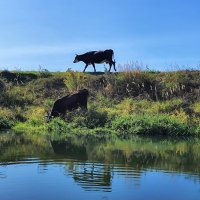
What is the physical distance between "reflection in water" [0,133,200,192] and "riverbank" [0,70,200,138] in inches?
86.8

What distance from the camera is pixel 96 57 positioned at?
3538 centimetres

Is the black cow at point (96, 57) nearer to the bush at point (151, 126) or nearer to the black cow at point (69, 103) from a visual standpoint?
the black cow at point (69, 103)

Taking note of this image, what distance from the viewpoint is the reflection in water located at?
12.6m

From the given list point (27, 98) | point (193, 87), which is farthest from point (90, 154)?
point (193, 87)

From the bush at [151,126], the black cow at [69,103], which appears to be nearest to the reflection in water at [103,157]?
the bush at [151,126]

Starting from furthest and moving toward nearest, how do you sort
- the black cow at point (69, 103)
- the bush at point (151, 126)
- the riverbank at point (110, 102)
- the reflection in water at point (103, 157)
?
1. the black cow at point (69, 103)
2. the riverbank at point (110, 102)
3. the bush at point (151, 126)
4. the reflection in water at point (103, 157)

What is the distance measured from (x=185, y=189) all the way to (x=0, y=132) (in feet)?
45.2

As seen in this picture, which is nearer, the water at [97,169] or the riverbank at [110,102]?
the water at [97,169]

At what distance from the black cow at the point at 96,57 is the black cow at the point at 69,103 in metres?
9.27

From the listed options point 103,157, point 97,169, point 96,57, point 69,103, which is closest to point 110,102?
point 69,103

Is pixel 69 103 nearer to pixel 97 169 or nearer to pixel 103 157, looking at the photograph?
pixel 103 157

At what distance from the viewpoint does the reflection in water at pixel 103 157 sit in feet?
41.4

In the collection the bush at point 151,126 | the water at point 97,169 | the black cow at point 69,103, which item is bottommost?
the water at point 97,169

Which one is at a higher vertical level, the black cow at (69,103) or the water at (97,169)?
the black cow at (69,103)
